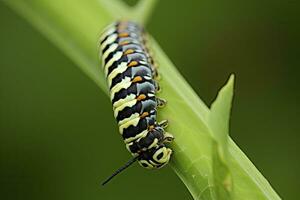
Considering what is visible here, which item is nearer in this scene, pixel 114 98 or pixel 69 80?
pixel 114 98

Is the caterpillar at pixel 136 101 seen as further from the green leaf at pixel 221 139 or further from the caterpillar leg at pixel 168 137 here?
the green leaf at pixel 221 139

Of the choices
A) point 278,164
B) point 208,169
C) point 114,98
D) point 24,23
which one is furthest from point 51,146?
point 208,169

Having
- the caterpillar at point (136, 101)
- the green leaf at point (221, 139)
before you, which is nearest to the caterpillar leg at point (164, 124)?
the caterpillar at point (136, 101)

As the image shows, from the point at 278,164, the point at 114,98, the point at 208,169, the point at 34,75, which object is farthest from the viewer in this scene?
the point at 34,75

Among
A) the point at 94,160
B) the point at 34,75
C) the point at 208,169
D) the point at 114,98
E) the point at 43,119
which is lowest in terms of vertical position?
the point at 208,169

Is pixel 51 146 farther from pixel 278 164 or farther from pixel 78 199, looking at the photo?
pixel 278 164

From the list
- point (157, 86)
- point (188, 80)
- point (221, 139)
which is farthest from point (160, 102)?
point (188, 80)

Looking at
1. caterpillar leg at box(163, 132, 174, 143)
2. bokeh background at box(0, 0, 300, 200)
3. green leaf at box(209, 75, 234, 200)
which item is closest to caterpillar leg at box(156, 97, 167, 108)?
caterpillar leg at box(163, 132, 174, 143)
